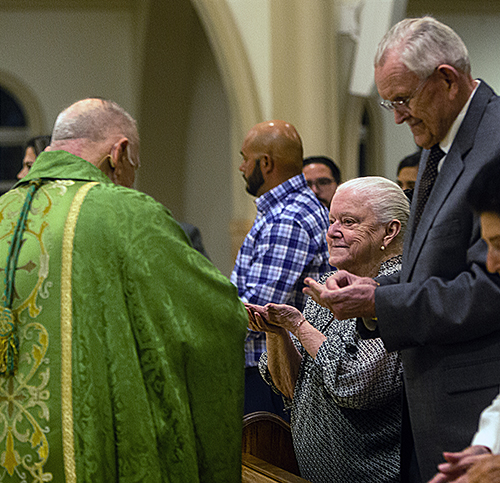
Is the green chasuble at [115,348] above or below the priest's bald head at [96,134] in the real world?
below

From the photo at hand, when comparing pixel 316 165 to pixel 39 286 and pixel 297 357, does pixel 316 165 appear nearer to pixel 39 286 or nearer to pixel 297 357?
pixel 297 357

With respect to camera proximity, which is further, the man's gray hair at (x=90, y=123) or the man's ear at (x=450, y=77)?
the man's gray hair at (x=90, y=123)

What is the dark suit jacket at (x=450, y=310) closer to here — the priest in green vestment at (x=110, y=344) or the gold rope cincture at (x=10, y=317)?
the priest in green vestment at (x=110, y=344)

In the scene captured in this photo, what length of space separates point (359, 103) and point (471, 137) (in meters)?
5.06

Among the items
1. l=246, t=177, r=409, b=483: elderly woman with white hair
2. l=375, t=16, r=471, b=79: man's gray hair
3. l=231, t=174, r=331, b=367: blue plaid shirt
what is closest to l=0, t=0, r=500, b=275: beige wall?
l=231, t=174, r=331, b=367: blue plaid shirt

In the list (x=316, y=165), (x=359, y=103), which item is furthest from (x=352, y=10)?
(x=316, y=165)

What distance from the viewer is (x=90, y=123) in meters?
2.29

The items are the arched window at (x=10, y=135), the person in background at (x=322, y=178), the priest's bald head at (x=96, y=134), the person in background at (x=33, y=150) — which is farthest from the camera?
the arched window at (x=10, y=135)

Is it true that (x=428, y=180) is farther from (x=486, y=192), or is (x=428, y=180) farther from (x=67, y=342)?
(x=67, y=342)

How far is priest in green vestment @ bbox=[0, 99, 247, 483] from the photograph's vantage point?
200cm

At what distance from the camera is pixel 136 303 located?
2.07m

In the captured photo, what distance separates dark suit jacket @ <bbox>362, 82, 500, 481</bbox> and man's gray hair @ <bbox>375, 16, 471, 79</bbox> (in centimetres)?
12

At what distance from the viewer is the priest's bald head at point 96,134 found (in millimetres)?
2289

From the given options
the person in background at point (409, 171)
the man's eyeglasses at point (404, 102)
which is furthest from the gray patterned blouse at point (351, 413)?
the person in background at point (409, 171)
